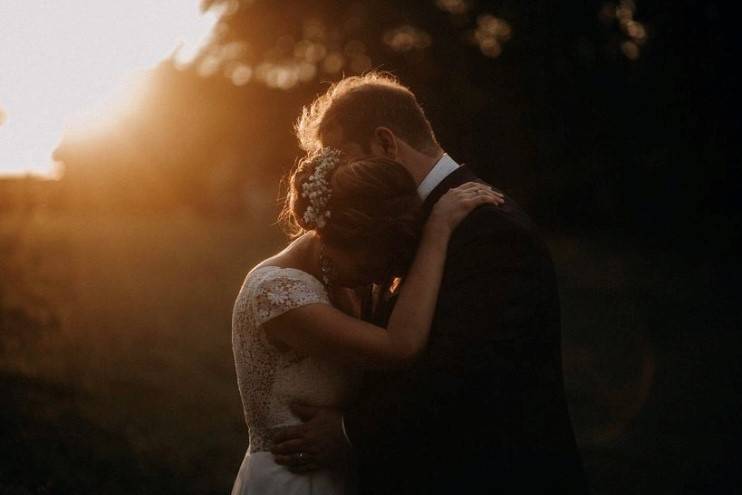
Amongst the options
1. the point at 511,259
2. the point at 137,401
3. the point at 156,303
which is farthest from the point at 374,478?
the point at 156,303

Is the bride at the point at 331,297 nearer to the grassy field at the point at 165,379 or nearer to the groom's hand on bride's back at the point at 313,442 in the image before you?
the groom's hand on bride's back at the point at 313,442

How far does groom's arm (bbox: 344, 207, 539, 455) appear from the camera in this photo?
2.70 m

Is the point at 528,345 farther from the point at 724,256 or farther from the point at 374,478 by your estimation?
the point at 724,256

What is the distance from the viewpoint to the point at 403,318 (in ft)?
9.53

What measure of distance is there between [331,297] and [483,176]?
17614mm

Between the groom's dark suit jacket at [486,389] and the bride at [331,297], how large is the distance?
3.9 inches

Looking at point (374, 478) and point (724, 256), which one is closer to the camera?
point (374, 478)

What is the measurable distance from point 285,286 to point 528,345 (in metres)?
0.95

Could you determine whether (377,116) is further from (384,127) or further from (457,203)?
(457,203)

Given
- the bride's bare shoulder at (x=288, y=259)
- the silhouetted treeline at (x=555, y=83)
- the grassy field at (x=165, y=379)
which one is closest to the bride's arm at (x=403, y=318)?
the bride's bare shoulder at (x=288, y=259)

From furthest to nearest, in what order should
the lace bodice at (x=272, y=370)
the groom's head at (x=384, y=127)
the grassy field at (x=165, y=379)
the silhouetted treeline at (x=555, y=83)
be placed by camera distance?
the silhouetted treeline at (x=555, y=83) → the grassy field at (x=165, y=379) → the groom's head at (x=384, y=127) → the lace bodice at (x=272, y=370)

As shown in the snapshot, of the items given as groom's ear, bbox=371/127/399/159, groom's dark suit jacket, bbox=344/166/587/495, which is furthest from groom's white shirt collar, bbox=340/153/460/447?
groom's dark suit jacket, bbox=344/166/587/495

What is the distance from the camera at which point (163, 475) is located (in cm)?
602

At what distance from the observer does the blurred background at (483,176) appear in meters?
7.00
